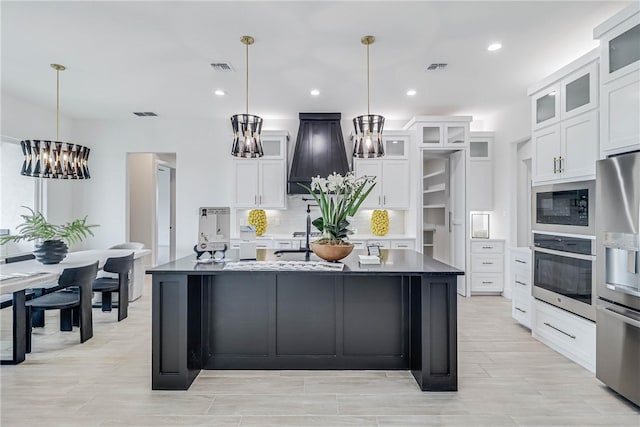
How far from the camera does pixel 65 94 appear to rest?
16.0 feet

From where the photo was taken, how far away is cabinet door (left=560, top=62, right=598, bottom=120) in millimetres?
2928

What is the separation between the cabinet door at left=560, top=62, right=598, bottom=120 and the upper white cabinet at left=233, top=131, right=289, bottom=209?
3.80 m

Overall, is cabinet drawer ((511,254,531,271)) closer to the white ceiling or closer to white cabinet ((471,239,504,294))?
white cabinet ((471,239,504,294))

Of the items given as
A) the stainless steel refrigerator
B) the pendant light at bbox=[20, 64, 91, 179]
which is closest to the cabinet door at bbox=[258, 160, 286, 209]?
the pendant light at bbox=[20, 64, 91, 179]

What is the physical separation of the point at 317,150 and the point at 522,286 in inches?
136

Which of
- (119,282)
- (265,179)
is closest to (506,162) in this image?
(265,179)

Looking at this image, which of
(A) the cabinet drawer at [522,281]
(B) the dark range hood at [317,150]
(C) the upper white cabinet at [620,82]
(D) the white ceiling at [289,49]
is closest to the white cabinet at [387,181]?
(B) the dark range hood at [317,150]

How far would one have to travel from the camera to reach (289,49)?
3.51 meters

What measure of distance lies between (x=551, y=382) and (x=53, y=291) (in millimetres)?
4891

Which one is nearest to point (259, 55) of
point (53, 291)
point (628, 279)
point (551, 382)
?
point (53, 291)

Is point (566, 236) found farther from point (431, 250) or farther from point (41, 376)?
point (41, 376)

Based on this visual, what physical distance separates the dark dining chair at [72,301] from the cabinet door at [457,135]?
5.04 m

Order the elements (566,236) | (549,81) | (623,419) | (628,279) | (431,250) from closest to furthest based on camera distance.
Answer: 1. (623,419)
2. (628,279)
3. (566,236)
4. (549,81)
5. (431,250)

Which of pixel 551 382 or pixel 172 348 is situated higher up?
pixel 172 348
